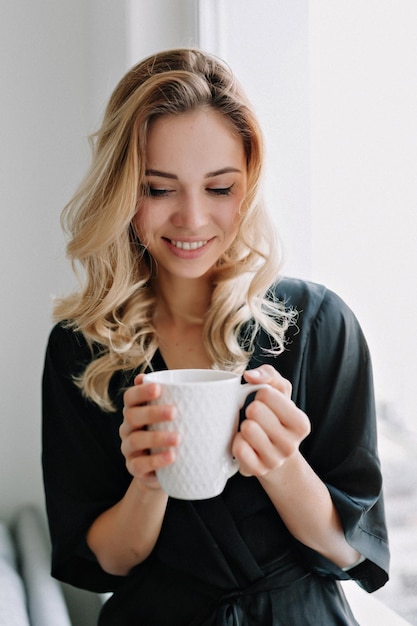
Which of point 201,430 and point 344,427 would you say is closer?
point 201,430

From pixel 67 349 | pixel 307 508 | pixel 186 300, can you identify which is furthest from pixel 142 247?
pixel 307 508

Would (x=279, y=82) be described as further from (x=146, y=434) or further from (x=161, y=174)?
(x=146, y=434)

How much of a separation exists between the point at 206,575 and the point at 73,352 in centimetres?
44

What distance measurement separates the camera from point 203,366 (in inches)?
48.4

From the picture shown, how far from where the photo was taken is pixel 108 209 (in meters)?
1.14

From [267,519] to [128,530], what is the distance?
20 cm

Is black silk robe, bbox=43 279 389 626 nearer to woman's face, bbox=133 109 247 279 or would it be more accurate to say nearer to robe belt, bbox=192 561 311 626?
robe belt, bbox=192 561 311 626

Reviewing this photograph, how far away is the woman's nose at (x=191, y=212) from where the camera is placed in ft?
3.50

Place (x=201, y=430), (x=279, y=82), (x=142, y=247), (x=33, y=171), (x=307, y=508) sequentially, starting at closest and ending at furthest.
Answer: (x=201, y=430) → (x=307, y=508) → (x=142, y=247) → (x=279, y=82) → (x=33, y=171)

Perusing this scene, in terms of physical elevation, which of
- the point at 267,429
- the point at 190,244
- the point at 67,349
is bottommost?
the point at 67,349

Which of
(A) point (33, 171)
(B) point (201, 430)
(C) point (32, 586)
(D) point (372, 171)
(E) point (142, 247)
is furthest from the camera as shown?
(A) point (33, 171)

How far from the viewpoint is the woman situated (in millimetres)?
1079

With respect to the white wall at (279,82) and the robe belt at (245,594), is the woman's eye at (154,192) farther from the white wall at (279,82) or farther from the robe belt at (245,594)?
the robe belt at (245,594)

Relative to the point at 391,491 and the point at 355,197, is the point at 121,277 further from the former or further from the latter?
the point at 391,491
